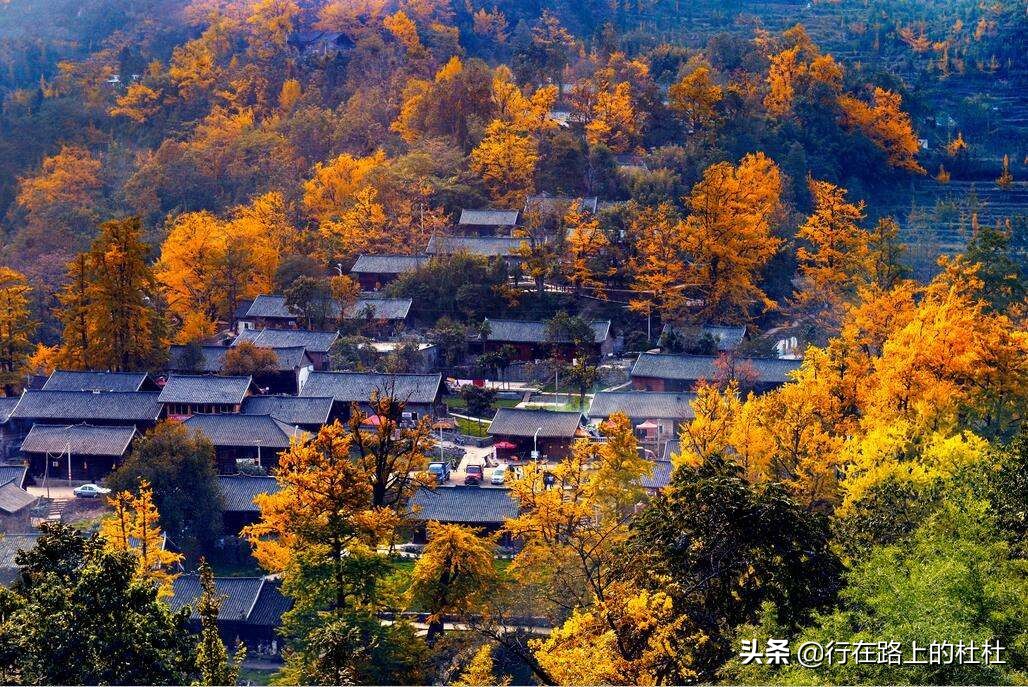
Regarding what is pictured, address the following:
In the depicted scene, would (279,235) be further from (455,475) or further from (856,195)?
(856,195)

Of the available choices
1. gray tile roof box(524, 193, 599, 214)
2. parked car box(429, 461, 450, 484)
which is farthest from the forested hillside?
parked car box(429, 461, 450, 484)

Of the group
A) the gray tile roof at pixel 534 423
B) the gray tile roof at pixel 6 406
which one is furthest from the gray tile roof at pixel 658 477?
the gray tile roof at pixel 6 406

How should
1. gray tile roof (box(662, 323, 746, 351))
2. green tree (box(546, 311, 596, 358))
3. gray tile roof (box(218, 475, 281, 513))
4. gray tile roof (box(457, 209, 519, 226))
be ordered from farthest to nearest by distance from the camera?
1. gray tile roof (box(457, 209, 519, 226))
2. gray tile roof (box(662, 323, 746, 351))
3. green tree (box(546, 311, 596, 358))
4. gray tile roof (box(218, 475, 281, 513))

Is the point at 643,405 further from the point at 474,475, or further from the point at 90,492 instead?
the point at 90,492

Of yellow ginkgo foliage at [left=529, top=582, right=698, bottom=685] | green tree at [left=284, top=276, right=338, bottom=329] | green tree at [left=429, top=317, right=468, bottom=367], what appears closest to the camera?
yellow ginkgo foliage at [left=529, top=582, right=698, bottom=685]

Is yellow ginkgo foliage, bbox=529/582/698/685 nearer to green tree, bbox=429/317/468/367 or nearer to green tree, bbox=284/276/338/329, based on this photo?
green tree, bbox=429/317/468/367

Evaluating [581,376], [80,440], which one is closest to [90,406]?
[80,440]

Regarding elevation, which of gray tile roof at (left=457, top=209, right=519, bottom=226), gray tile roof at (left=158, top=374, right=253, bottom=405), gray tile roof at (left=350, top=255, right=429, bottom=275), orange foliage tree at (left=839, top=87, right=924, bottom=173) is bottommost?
gray tile roof at (left=158, top=374, right=253, bottom=405)
